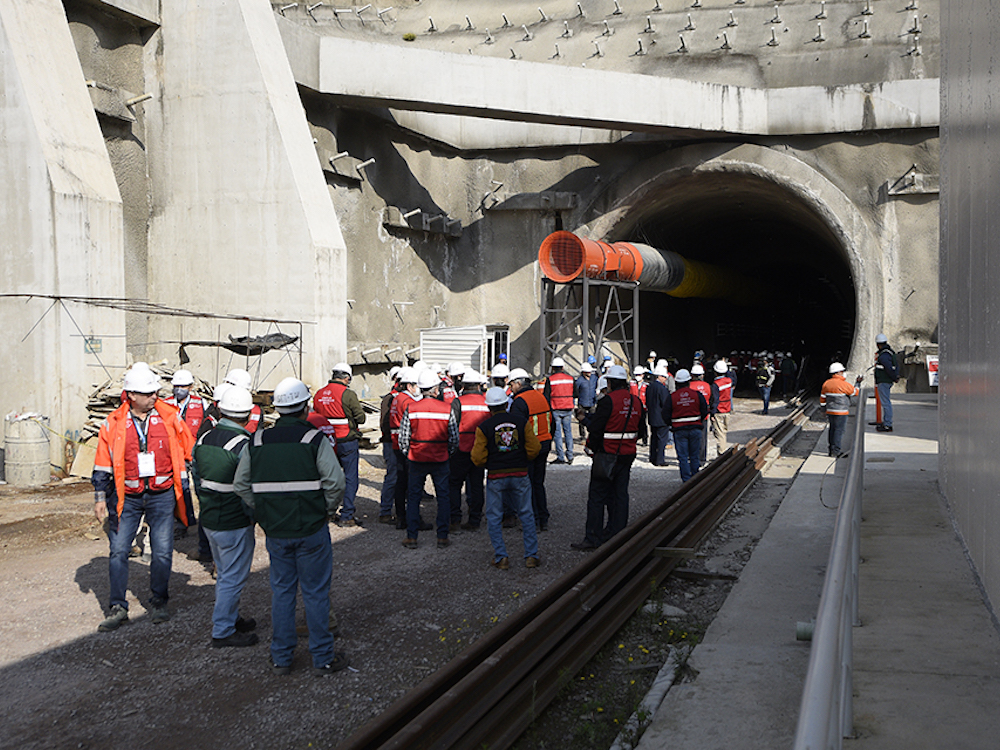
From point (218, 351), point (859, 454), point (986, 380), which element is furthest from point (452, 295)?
point (986, 380)

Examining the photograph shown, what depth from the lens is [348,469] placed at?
10500 millimetres

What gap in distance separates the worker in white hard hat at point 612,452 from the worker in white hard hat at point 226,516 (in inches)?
155

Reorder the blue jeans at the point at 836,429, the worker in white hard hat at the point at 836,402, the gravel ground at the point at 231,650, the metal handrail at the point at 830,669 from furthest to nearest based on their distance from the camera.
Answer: the blue jeans at the point at 836,429 → the worker in white hard hat at the point at 836,402 → the gravel ground at the point at 231,650 → the metal handrail at the point at 830,669

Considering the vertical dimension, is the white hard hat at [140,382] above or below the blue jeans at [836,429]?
above

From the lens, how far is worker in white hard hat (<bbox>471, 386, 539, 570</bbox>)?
26.9ft

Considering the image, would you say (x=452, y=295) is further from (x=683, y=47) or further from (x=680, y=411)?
(x=680, y=411)

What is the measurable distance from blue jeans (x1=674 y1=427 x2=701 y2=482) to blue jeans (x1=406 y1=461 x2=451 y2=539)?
15.2 feet

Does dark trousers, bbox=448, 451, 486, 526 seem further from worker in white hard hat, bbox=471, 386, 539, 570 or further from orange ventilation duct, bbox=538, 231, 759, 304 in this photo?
orange ventilation duct, bbox=538, 231, 759, 304

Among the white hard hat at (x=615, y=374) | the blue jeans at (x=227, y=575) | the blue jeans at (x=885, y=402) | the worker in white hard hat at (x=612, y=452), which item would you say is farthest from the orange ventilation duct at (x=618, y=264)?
the blue jeans at (x=227, y=575)

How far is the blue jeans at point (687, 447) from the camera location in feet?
41.0

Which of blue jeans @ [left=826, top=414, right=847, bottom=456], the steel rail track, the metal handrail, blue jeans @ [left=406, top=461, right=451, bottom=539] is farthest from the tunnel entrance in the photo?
the metal handrail

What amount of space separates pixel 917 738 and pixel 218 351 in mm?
15815

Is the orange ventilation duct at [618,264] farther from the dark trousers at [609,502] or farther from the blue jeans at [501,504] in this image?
the blue jeans at [501,504]

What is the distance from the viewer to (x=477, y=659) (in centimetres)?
530
